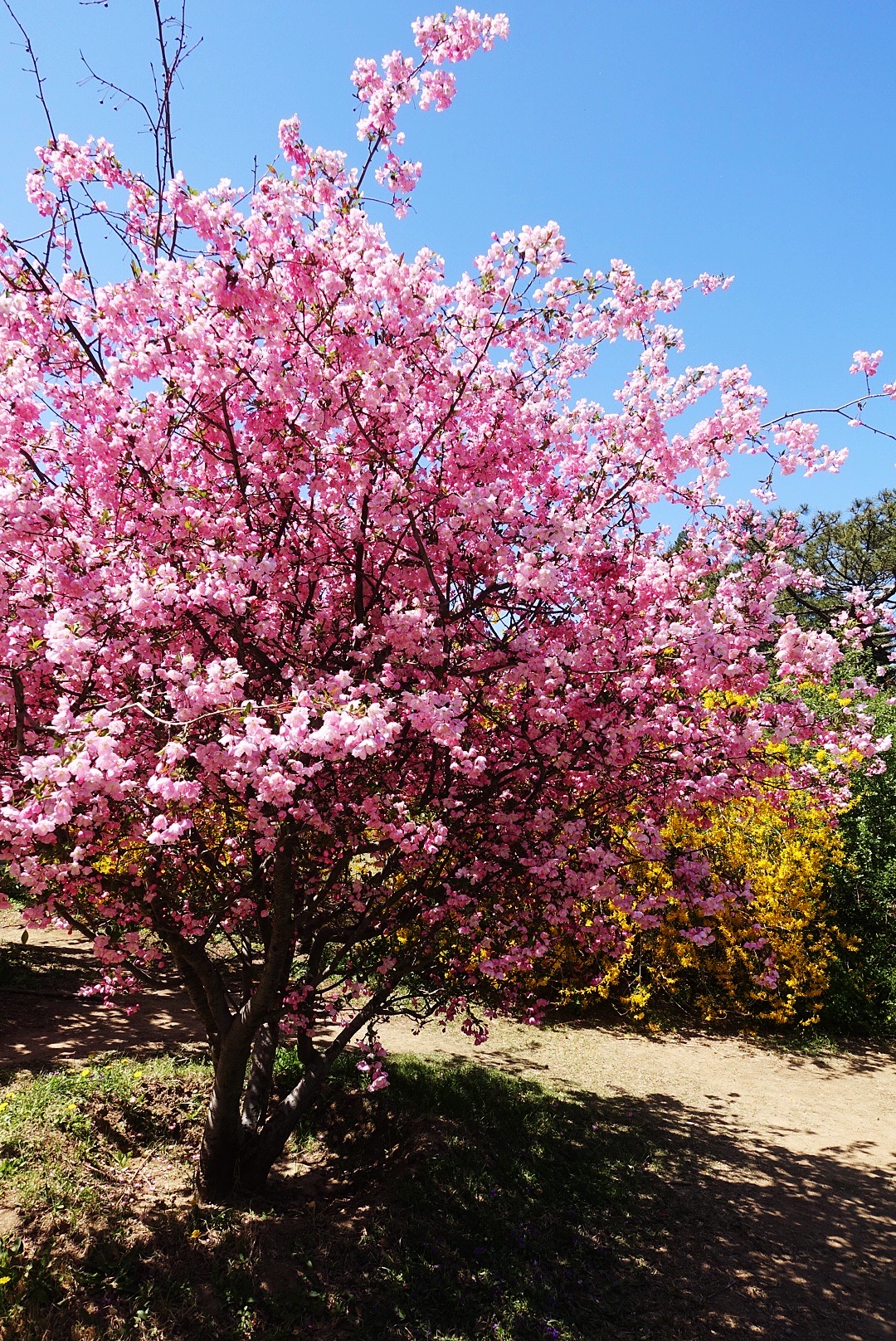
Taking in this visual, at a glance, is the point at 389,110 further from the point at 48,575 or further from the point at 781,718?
the point at 781,718

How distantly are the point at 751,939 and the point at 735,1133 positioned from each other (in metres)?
3.77

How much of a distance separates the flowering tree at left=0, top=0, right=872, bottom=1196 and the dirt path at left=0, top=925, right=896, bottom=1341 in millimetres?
2521

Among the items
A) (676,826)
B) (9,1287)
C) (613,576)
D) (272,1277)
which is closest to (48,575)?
(613,576)

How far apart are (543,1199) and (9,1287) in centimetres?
363

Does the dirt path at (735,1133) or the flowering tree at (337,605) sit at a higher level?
the flowering tree at (337,605)

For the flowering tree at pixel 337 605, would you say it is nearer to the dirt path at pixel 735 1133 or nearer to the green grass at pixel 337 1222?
the green grass at pixel 337 1222

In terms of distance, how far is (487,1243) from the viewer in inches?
203

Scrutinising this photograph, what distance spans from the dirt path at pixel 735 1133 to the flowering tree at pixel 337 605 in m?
2.52

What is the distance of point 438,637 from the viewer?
438 cm

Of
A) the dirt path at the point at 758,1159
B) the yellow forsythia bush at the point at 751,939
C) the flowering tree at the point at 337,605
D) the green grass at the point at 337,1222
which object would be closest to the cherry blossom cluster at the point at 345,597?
the flowering tree at the point at 337,605

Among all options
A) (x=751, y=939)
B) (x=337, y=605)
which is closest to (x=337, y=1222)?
Answer: (x=337, y=605)

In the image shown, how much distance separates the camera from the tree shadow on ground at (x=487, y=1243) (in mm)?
4309

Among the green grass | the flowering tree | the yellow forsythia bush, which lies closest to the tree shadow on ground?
the green grass

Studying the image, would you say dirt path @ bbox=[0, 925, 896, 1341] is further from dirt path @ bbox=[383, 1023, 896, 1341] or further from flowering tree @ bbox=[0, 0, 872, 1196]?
flowering tree @ bbox=[0, 0, 872, 1196]
